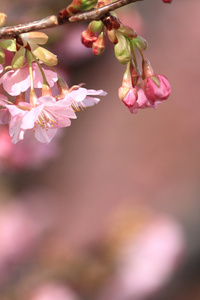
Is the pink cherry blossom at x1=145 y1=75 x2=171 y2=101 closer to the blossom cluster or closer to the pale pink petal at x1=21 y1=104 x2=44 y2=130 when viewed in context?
the blossom cluster

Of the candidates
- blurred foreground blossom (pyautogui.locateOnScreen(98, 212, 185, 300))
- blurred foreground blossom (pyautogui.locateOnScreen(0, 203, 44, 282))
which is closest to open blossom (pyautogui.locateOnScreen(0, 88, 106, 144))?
blurred foreground blossom (pyautogui.locateOnScreen(0, 203, 44, 282))

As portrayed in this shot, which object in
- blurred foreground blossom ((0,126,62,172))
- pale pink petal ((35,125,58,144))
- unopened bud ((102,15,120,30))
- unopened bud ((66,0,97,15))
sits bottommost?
pale pink petal ((35,125,58,144))

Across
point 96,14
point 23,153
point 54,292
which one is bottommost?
point 54,292

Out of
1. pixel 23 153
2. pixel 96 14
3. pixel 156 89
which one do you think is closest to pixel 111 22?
pixel 96 14

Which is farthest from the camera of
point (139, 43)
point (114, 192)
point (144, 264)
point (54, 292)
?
point (114, 192)

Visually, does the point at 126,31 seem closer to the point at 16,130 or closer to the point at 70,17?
the point at 70,17

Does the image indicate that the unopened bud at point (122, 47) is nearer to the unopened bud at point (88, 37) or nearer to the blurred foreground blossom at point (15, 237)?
the unopened bud at point (88, 37)

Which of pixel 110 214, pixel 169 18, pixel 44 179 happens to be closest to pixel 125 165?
pixel 110 214

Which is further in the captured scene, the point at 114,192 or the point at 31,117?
the point at 114,192

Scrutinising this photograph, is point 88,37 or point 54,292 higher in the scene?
point 88,37
